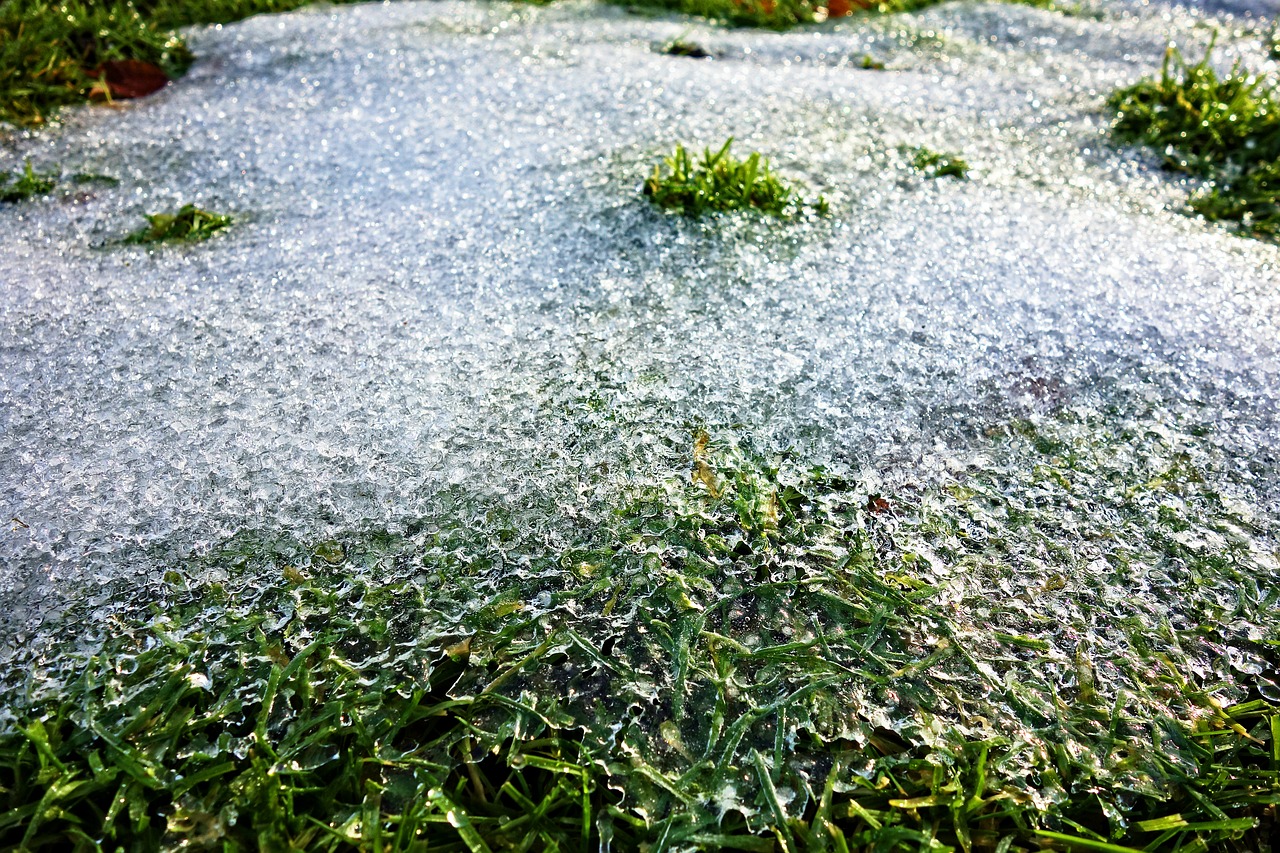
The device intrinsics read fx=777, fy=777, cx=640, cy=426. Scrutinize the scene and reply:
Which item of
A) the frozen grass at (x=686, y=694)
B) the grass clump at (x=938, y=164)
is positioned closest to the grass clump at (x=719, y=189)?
the grass clump at (x=938, y=164)

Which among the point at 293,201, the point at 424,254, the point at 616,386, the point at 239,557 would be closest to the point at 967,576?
the point at 616,386

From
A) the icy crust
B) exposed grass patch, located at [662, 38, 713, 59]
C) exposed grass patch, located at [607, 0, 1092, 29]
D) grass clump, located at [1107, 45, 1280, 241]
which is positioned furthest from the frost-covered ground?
exposed grass patch, located at [607, 0, 1092, 29]

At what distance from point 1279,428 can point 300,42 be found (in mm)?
3621

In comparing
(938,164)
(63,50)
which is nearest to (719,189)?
(938,164)

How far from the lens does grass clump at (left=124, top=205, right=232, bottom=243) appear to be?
7.21 feet

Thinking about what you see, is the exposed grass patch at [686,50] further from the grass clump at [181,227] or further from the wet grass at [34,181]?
the wet grass at [34,181]

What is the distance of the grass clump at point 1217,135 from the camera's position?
249cm

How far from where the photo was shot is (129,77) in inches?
Answer: 117

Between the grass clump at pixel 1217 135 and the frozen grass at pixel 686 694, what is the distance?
1447mm

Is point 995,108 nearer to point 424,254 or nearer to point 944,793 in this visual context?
point 424,254

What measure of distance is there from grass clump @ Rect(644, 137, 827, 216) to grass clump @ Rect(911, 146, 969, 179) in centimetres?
48

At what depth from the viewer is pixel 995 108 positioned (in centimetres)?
298

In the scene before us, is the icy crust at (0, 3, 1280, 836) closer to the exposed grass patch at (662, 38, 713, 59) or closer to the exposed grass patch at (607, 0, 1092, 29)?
the exposed grass patch at (662, 38, 713, 59)

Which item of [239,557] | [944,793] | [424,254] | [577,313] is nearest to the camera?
[944,793]
